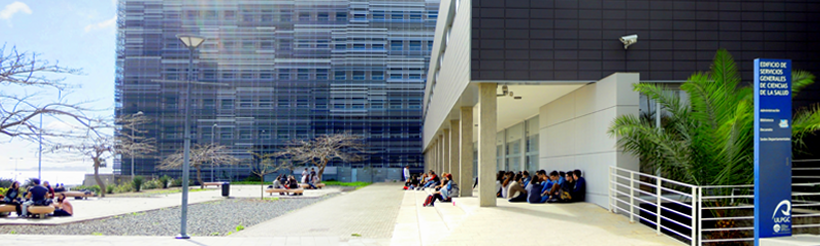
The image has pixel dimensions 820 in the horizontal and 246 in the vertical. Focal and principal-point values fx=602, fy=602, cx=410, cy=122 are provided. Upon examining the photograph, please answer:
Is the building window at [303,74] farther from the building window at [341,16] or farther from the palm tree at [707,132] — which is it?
the palm tree at [707,132]

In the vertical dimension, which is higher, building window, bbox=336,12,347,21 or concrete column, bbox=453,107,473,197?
building window, bbox=336,12,347,21

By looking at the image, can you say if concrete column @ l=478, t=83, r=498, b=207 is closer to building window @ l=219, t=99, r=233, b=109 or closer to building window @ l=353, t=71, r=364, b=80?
building window @ l=353, t=71, r=364, b=80

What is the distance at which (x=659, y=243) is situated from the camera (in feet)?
28.8

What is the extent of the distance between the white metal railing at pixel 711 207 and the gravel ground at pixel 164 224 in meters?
8.58

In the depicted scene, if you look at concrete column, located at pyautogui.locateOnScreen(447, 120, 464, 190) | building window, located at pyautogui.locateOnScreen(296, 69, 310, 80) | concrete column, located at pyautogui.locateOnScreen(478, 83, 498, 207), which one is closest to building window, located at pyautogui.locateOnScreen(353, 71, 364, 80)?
building window, located at pyautogui.locateOnScreen(296, 69, 310, 80)

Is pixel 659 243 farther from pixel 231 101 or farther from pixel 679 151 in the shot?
pixel 231 101

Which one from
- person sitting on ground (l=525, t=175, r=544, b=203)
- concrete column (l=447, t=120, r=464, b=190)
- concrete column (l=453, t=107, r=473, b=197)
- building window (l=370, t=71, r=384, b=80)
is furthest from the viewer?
building window (l=370, t=71, r=384, b=80)

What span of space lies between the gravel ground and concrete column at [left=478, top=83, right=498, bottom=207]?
5.85m

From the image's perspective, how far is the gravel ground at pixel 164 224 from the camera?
13.6m

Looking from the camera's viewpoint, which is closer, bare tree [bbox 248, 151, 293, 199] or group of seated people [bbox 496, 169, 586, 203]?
group of seated people [bbox 496, 169, 586, 203]

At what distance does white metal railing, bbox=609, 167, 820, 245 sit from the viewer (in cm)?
948

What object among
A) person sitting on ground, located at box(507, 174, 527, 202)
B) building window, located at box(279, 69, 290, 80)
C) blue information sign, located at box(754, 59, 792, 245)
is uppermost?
building window, located at box(279, 69, 290, 80)

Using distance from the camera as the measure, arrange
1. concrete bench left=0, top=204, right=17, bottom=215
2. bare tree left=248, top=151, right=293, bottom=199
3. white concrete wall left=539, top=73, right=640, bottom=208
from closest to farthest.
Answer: white concrete wall left=539, top=73, right=640, bottom=208, concrete bench left=0, top=204, right=17, bottom=215, bare tree left=248, top=151, right=293, bottom=199

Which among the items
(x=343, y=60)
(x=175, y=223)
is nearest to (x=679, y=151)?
(x=175, y=223)
